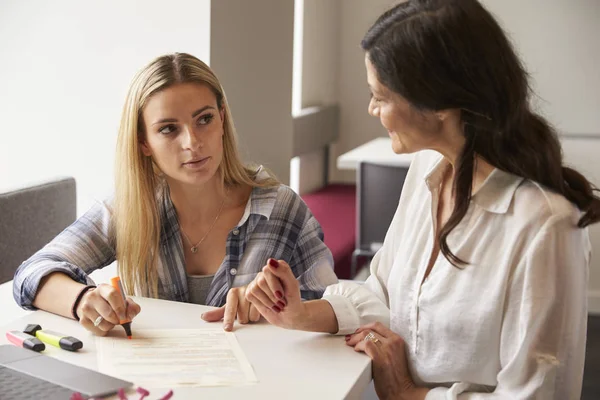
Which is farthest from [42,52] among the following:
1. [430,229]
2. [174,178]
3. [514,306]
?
[514,306]

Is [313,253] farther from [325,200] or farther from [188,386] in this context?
[325,200]

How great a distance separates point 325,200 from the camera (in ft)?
17.9

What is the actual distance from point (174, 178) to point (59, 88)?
109 centimetres

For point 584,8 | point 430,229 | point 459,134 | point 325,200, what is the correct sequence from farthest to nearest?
point 584,8, point 325,200, point 430,229, point 459,134

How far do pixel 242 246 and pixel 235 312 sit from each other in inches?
17.6

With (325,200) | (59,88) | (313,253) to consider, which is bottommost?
(325,200)

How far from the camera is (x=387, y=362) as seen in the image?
1.54 meters

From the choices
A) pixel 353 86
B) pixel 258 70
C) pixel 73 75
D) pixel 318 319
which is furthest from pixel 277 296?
pixel 353 86

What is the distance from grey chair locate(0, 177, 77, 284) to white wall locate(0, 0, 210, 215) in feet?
1.09

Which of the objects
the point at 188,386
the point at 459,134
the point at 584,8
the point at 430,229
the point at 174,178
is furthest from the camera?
the point at 584,8

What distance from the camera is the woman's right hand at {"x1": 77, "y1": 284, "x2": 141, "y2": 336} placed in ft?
5.08

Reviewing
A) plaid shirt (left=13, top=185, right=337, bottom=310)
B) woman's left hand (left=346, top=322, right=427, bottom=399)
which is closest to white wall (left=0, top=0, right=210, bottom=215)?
plaid shirt (left=13, top=185, right=337, bottom=310)

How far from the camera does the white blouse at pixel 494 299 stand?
1.35 m

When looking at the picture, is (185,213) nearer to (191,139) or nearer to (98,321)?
(191,139)
